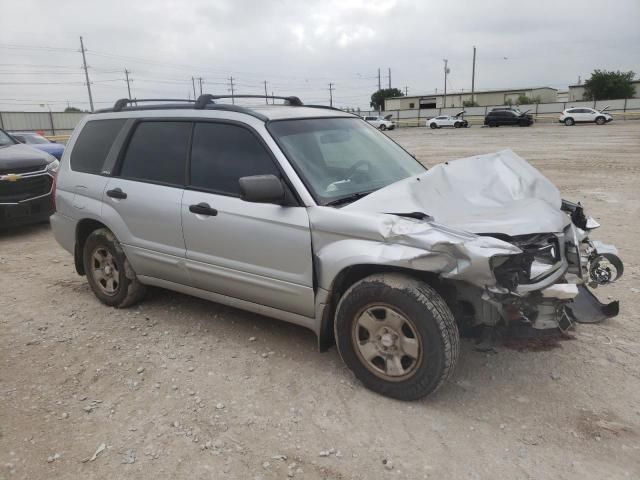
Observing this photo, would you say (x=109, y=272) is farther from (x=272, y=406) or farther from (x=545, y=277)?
(x=545, y=277)

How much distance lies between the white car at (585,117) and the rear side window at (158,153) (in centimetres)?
4276

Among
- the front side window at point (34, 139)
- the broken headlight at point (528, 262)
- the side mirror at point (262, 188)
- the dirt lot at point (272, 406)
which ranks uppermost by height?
the side mirror at point (262, 188)

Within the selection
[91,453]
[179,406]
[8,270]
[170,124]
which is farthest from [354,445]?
[8,270]

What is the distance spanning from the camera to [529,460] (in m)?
2.68

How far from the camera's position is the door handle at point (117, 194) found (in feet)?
14.2

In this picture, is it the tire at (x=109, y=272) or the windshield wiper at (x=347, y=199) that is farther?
the tire at (x=109, y=272)

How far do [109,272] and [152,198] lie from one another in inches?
41.5

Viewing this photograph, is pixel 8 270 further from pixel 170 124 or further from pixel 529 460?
pixel 529 460

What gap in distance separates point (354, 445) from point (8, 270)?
5.22 m

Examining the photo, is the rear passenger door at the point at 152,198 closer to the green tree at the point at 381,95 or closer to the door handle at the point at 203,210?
the door handle at the point at 203,210

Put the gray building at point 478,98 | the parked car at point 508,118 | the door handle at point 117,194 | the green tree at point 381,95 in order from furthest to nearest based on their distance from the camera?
the green tree at point 381,95
the gray building at point 478,98
the parked car at point 508,118
the door handle at point 117,194

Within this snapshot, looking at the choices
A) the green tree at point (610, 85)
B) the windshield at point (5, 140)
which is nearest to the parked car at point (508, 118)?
the green tree at point (610, 85)

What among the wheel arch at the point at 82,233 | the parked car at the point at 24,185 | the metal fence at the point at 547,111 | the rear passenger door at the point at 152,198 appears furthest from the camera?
the metal fence at the point at 547,111

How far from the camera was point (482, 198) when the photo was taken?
3.66 metres
